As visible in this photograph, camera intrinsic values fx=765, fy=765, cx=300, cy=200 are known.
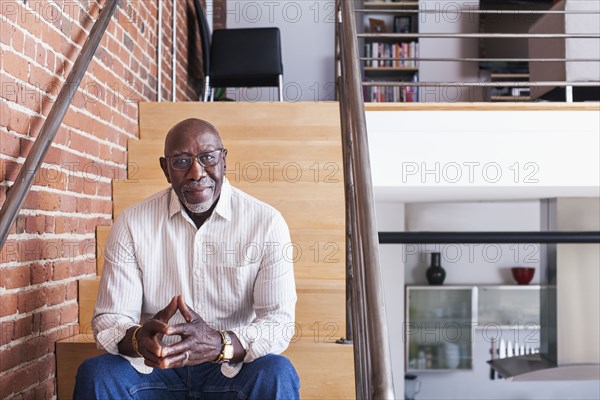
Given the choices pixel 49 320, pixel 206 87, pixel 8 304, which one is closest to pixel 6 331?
pixel 8 304

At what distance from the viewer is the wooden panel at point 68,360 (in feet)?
7.35

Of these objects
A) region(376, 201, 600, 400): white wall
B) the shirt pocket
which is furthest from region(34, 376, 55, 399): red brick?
region(376, 201, 600, 400): white wall

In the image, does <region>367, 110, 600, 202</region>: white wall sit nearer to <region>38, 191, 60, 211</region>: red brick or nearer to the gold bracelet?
<region>38, 191, 60, 211</region>: red brick

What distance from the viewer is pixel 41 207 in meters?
2.22

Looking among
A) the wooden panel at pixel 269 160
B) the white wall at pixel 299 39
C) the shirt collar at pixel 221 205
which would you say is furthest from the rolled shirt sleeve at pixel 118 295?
the white wall at pixel 299 39

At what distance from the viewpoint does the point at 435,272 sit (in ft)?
24.9

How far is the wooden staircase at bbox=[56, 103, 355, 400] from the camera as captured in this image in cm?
223

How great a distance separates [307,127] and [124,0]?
91 centimetres

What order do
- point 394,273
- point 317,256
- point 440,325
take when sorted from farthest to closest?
point 440,325 < point 394,273 < point 317,256

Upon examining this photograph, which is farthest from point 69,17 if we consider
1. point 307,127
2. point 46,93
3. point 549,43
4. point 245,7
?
point 245,7

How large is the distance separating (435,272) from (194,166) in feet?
19.4

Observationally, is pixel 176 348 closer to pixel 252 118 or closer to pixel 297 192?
pixel 297 192

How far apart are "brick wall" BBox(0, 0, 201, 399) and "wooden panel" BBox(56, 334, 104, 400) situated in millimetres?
23

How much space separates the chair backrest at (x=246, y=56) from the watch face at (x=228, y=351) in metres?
3.11
